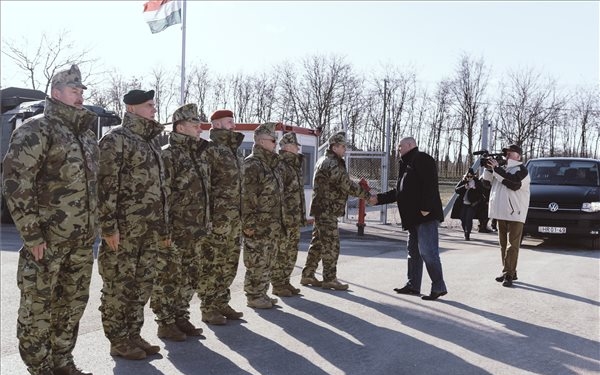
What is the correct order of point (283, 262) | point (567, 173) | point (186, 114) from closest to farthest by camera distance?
point (186, 114) < point (283, 262) < point (567, 173)

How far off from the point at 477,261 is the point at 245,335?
6210 mm

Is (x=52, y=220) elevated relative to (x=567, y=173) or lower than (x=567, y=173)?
lower

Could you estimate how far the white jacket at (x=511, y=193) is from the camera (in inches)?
327

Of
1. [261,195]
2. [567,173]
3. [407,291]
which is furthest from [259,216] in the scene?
[567,173]

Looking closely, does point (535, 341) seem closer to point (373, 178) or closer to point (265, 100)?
point (373, 178)

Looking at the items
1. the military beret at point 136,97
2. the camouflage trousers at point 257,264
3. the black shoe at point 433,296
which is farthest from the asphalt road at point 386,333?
the military beret at point 136,97

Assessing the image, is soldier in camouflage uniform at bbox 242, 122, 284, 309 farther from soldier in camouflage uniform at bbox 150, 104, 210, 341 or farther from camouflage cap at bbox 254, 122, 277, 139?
soldier in camouflage uniform at bbox 150, 104, 210, 341

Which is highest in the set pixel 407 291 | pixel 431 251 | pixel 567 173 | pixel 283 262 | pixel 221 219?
pixel 567 173

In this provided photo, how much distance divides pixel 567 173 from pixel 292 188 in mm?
8742

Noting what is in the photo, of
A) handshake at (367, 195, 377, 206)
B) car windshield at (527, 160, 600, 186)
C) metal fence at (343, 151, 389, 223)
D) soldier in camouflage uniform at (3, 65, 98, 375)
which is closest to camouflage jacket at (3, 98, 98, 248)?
soldier in camouflage uniform at (3, 65, 98, 375)

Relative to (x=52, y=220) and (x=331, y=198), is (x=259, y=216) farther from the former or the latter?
(x=52, y=220)

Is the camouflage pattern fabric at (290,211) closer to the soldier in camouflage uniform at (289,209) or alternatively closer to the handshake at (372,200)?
the soldier in camouflage uniform at (289,209)

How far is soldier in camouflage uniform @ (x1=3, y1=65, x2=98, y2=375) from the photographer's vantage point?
3885 millimetres

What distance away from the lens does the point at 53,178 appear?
4031 millimetres
